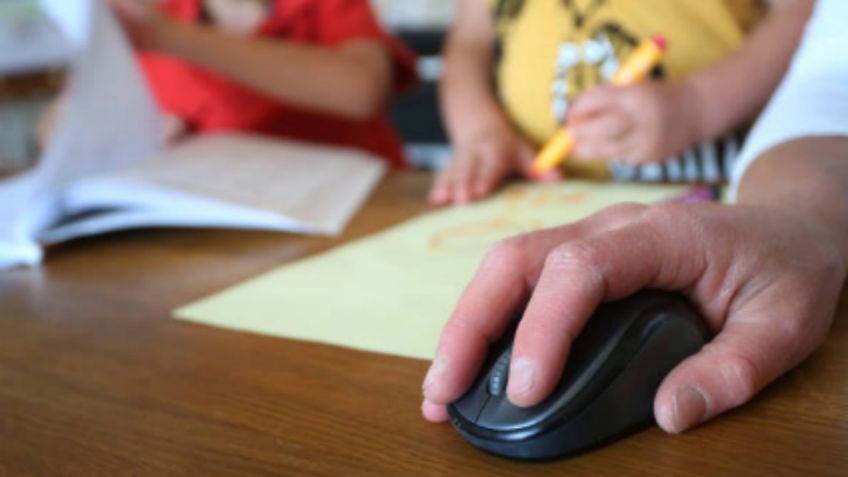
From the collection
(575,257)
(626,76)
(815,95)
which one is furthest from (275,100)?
(575,257)

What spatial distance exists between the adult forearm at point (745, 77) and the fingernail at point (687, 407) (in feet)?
1.34

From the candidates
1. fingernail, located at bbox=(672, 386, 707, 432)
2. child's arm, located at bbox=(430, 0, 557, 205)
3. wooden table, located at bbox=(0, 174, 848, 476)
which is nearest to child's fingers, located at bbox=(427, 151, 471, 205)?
child's arm, located at bbox=(430, 0, 557, 205)

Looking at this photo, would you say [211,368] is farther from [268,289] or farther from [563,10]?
[563,10]

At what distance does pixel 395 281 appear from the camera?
50cm

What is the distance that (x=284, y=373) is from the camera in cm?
39

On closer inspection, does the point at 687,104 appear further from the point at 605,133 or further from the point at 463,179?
the point at 463,179

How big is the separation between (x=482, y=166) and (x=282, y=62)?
375 mm

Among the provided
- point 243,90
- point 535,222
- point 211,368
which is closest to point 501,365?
point 211,368

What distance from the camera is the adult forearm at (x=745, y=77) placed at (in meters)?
0.65

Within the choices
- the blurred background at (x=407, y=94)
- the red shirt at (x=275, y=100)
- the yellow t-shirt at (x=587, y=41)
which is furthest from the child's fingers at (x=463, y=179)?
the blurred background at (x=407, y=94)

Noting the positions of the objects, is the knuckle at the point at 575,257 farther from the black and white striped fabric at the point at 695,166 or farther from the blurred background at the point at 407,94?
the blurred background at the point at 407,94

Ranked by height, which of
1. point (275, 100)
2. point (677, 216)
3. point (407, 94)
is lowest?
point (407, 94)

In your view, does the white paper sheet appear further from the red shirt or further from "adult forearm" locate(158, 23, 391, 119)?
the red shirt

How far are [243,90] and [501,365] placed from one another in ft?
2.96
